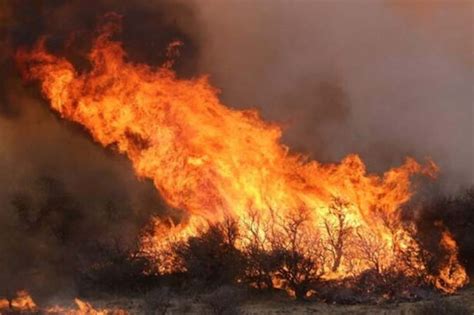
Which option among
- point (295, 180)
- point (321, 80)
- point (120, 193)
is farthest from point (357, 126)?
point (120, 193)

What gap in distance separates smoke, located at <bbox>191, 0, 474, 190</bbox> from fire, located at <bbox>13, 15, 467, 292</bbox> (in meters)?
1.13

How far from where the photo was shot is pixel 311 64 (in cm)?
1695

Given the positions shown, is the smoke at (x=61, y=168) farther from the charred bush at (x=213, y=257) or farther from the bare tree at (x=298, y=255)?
the bare tree at (x=298, y=255)

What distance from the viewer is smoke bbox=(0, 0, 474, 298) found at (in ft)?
53.4

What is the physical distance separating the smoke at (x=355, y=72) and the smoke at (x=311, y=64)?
2 cm

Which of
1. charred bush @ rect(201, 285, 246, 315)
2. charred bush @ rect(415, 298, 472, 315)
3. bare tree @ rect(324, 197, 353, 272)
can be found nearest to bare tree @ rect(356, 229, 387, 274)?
bare tree @ rect(324, 197, 353, 272)

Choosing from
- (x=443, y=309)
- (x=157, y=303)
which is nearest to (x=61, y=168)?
(x=157, y=303)

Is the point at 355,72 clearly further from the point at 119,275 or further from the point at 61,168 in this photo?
the point at 61,168

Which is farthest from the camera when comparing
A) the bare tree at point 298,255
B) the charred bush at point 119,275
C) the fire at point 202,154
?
the fire at point 202,154

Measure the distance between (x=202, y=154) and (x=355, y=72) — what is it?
4416 millimetres

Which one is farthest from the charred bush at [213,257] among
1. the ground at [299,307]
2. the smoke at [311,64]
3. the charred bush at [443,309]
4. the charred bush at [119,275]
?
the charred bush at [443,309]

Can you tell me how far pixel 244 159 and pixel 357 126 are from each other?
3362 millimetres

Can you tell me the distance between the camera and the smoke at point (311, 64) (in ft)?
53.4

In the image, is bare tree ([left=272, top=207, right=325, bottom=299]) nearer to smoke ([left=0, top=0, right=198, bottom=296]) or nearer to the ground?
the ground
